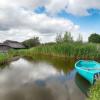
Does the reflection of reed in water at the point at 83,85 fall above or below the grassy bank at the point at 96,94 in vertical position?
below

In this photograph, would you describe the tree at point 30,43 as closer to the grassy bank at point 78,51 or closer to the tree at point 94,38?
the tree at point 94,38

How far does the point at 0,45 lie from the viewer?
39.2m

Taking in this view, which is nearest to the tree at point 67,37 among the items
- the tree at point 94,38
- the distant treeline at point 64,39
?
the distant treeline at point 64,39

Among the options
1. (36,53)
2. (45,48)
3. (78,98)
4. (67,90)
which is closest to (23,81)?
(67,90)

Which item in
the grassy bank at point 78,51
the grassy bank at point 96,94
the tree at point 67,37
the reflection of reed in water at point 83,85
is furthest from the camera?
the tree at point 67,37

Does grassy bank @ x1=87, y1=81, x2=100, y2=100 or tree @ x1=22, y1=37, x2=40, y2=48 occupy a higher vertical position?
grassy bank @ x1=87, y1=81, x2=100, y2=100

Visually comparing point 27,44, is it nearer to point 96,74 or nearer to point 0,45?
point 0,45

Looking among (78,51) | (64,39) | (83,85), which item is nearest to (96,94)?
(83,85)

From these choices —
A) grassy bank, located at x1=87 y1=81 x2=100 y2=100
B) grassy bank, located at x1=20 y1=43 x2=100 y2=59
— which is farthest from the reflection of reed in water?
grassy bank, located at x1=20 y1=43 x2=100 y2=59

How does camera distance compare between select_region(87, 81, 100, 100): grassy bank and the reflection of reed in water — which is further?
the reflection of reed in water

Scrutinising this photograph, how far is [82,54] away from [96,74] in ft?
51.9

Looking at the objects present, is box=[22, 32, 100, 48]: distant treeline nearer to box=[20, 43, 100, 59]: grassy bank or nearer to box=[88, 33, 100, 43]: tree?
box=[88, 33, 100, 43]: tree


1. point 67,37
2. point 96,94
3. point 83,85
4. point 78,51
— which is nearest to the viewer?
point 96,94

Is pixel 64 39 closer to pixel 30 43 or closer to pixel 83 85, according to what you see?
pixel 30 43
